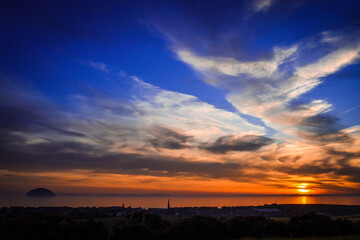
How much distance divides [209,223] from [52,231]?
11.0m

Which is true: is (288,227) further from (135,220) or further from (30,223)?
(30,223)

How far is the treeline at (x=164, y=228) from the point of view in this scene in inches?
660

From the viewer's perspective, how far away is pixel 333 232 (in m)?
21.1

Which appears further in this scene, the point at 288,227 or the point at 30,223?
the point at 288,227

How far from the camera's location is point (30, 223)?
1706cm

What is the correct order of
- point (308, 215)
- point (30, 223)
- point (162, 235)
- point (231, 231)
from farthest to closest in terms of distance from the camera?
point (308, 215), point (231, 231), point (162, 235), point (30, 223)

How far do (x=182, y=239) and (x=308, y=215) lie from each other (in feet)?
42.7

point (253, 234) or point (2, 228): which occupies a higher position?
point (2, 228)

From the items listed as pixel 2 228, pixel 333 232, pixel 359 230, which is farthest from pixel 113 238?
pixel 359 230

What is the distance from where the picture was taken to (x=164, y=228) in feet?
67.3

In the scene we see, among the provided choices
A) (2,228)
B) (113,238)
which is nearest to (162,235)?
(113,238)

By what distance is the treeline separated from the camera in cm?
1677

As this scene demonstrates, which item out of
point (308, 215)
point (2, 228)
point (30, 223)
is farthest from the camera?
point (308, 215)

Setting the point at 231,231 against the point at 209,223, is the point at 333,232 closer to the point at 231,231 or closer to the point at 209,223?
the point at 231,231
